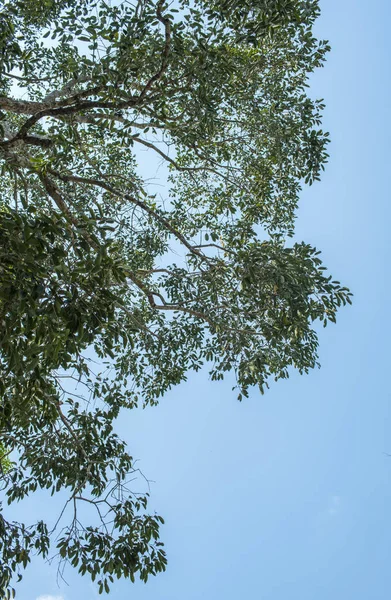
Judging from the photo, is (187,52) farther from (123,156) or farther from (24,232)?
(123,156)

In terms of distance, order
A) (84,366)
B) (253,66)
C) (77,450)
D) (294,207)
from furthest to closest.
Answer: (294,207) < (253,66) < (77,450) < (84,366)

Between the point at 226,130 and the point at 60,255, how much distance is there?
16.6 ft

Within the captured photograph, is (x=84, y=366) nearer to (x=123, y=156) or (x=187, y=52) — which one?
(x=187, y=52)

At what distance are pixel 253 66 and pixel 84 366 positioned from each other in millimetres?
3818

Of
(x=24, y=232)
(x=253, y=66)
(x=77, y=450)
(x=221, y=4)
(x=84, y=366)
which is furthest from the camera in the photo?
(x=253, y=66)

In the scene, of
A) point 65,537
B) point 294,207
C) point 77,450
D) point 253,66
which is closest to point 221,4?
point 253,66

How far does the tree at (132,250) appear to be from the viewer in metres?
3.18

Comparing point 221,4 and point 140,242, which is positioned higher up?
point 140,242

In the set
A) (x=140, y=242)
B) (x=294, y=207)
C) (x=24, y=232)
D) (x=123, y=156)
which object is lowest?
(x=24, y=232)

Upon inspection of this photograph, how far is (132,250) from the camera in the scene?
727cm

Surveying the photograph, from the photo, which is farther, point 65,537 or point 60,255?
point 65,537

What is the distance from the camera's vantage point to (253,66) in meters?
6.05

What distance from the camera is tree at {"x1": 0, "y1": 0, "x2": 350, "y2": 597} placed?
318cm

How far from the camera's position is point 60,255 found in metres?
2.90
